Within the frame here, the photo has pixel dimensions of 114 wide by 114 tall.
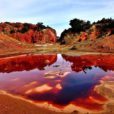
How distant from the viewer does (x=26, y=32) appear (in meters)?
61.8

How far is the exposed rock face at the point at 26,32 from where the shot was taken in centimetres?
5858

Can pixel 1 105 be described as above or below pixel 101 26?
below

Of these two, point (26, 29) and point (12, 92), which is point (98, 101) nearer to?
point (12, 92)

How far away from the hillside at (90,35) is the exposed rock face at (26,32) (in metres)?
23.6

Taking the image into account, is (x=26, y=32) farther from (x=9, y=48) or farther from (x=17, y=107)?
(x=17, y=107)

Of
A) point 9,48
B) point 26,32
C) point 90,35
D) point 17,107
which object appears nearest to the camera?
point 17,107

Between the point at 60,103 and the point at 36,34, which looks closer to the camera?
the point at 60,103

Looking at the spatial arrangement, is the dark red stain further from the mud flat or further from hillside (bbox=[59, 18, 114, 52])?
hillside (bbox=[59, 18, 114, 52])

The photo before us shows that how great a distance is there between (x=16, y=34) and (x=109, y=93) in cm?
6179

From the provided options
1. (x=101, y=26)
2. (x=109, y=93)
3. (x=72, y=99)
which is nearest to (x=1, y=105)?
(x=72, y=99)

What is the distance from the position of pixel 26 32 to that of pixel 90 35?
1517 inches

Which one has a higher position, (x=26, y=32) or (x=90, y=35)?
(x=26, y=32)

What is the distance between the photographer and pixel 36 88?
5.72 meters

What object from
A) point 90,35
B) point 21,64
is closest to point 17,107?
point 21,64
